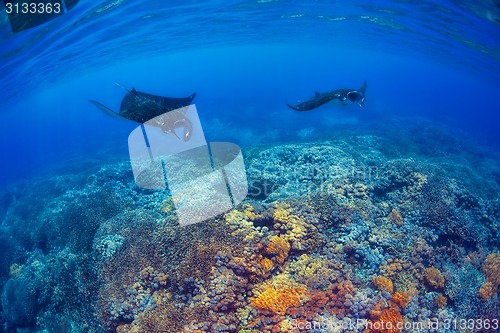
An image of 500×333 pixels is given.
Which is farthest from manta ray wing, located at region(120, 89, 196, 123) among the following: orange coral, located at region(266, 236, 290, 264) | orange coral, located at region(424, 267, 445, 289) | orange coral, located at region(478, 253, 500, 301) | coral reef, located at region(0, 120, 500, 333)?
orange coral, located at region(478, 253, 500, 301)

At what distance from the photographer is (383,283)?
5512mm

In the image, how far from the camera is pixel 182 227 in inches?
251

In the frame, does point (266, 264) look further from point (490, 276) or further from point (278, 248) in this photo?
point (490, 276)

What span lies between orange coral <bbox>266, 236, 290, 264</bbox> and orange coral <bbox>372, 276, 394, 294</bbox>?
73.8 inches

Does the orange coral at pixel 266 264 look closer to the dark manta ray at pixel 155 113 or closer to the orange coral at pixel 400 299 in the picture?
the orange coral at pixel 400 299

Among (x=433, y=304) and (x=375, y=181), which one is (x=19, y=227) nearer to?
(x=375, y=181)

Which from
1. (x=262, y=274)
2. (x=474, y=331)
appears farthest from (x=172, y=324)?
(x=474, y=331)

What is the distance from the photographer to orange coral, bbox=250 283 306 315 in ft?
15.8

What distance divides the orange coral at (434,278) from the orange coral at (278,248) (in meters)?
3.16

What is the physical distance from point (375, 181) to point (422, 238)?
7.23 ft

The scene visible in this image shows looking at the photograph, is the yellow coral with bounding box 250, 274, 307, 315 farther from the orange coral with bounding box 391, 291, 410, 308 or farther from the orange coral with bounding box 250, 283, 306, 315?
the orange coral with bounding box 391, 291, 410, 308

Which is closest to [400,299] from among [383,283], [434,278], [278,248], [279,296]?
[383,283]

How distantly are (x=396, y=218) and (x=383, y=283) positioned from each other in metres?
2.25

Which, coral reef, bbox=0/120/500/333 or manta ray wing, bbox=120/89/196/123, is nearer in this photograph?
coral reef, bbox=0/120/500/333
